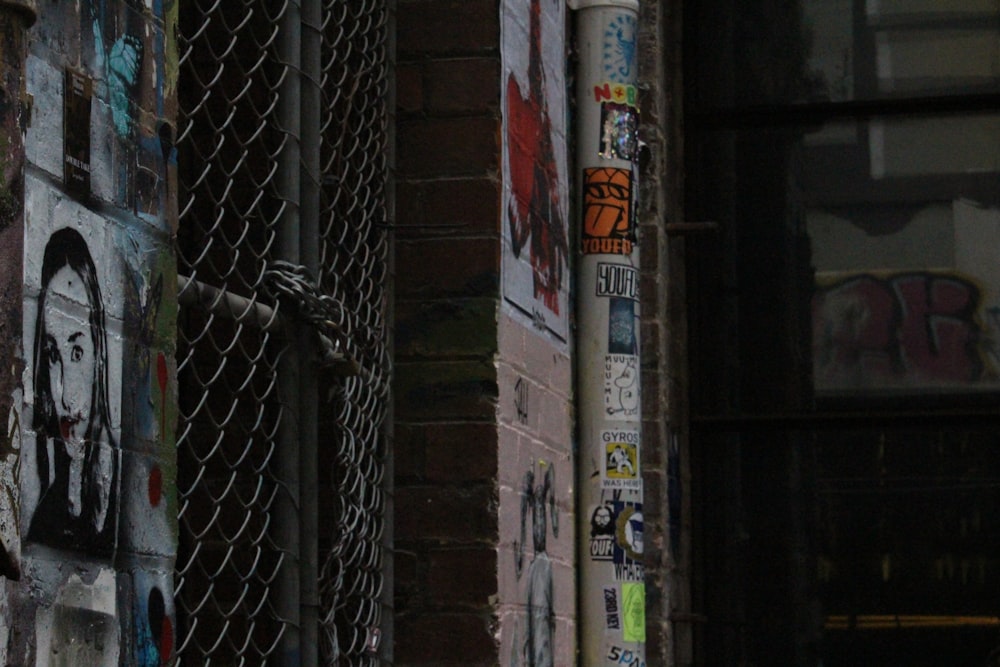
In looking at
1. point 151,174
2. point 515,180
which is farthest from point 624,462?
point 151,174

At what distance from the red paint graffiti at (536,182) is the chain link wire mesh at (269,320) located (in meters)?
0.31

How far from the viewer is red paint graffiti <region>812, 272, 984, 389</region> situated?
637cm

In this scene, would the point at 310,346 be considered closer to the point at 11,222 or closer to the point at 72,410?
the point at 72,410

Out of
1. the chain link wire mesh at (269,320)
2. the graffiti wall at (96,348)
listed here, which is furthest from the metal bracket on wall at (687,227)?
the graffiti wall at (96,348)

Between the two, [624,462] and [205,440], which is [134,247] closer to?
[205,440]

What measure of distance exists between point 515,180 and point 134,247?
1.79 meters

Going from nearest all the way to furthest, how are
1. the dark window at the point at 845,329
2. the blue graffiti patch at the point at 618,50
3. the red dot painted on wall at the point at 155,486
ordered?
the red dot painted on wall at the point at 155,486 < the blue graffiti patch at the point at 618,50 < the dark window at the point at 845,329

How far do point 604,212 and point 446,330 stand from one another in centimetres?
98

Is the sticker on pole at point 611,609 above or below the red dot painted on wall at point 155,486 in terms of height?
below

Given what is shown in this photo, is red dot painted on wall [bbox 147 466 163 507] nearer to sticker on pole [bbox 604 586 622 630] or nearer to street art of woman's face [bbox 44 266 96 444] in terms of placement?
street art of woman's face [bbox 44 266 96 444]

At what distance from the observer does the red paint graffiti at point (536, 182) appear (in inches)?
157

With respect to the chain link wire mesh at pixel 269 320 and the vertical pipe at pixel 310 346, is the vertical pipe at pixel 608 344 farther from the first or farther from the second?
the vertical pipe at pixel 310 346

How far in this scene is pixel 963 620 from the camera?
6250 millimetres

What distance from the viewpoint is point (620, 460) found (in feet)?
14.9
